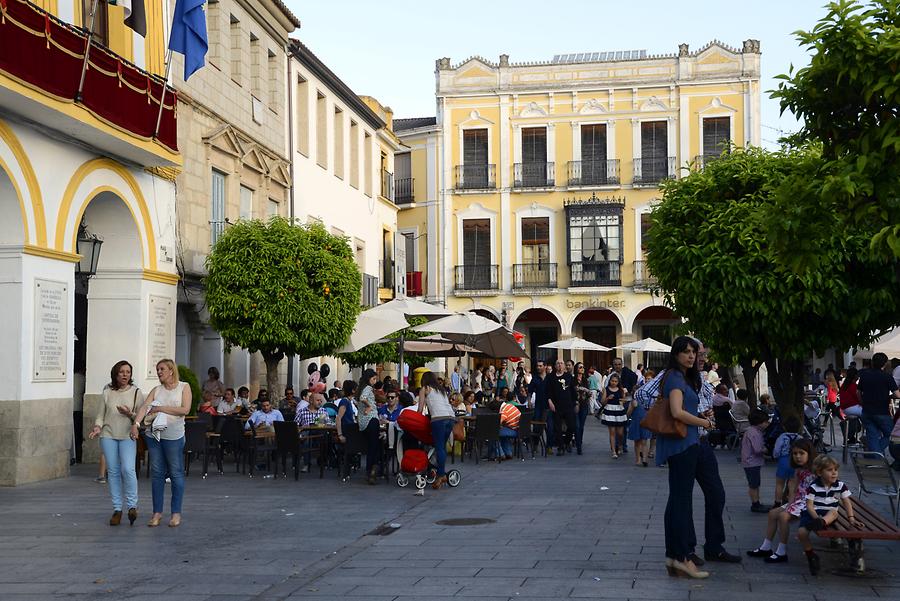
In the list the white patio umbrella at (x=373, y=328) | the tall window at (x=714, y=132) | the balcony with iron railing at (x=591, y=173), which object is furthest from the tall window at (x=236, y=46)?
the tall window at (x=714, y=132)

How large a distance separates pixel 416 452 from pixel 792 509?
23.4 ft

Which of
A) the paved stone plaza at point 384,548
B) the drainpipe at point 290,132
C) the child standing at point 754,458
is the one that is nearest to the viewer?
the paved stone plaza at point 384,548

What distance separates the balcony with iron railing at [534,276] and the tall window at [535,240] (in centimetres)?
31

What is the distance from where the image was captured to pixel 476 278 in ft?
154

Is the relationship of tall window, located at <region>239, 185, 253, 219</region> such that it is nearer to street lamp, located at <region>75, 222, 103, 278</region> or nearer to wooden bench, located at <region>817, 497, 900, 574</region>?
street lamp, located at <region>75, 222, 103, 278</region>

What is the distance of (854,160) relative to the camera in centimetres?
890

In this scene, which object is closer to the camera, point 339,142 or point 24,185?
point 24,185

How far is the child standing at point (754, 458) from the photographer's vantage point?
41.2 ft

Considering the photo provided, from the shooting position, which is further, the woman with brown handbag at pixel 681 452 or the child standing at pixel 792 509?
the child standing at pixel 792 509

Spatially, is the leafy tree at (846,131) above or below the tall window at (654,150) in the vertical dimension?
below

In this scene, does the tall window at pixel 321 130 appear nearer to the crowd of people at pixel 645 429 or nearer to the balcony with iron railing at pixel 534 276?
the crowd of people at pixel 645 429

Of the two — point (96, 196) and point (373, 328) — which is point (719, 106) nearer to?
point (373, 328)

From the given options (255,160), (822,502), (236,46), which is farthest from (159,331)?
(822,502)

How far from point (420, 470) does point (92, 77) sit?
7061 mm
